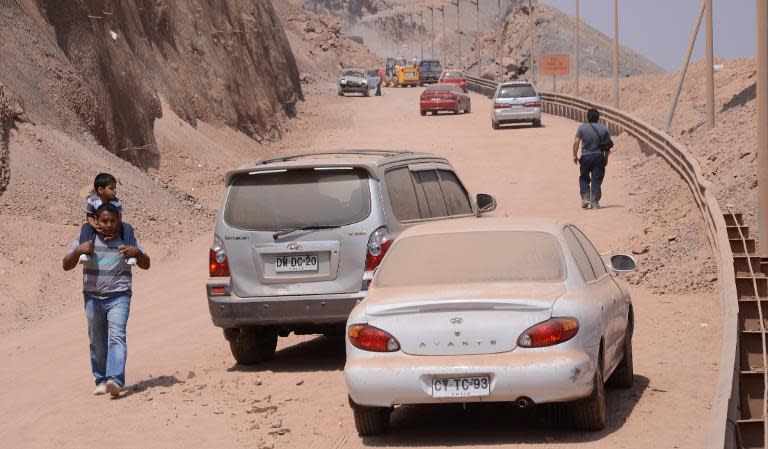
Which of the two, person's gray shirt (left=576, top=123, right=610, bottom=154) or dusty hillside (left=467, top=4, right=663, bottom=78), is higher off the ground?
dusty hillside (left=467, top=4, right=663, bottom=78)

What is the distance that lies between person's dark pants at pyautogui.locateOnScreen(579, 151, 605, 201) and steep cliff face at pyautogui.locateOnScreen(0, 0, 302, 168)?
10.2 metres

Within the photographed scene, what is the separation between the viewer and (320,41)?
438ft

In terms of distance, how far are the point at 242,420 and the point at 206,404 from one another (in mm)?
812

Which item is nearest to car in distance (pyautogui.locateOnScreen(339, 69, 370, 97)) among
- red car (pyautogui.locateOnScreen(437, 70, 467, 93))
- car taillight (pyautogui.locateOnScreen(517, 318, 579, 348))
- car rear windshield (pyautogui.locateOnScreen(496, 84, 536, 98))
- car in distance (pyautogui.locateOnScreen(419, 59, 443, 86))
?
red car (pyautogui.locateOnScreen(437, 70, 467, 93))

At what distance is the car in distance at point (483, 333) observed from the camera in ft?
27.3

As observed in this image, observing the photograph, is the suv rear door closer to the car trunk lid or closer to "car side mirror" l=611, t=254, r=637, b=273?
"car side mirror" l=611, t=254, r=637, b=273

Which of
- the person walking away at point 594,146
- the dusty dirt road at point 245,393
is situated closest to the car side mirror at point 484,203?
the dusty dirt road at point 245,393

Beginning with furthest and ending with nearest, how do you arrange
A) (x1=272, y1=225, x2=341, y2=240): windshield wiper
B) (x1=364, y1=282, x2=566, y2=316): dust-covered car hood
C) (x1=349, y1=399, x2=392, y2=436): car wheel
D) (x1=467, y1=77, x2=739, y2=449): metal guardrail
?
(x1=272, y1=225, x2=341, y2=240): windshield wiper
(x1=349, y1=399, x2=392, y2=436): car wheel
(x1=364, y1=282, x2=566, y2=316): dust-covered car hood
(x1=467, y1=77, x2=739, y2=449): metal guardrail

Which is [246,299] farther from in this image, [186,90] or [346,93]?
[346,93]

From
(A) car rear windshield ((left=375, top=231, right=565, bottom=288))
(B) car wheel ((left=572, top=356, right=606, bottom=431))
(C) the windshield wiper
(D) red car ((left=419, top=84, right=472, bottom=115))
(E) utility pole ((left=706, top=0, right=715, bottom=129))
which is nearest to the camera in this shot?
(B) car wheel ((left=572, top=356, right=606, bottom=431))

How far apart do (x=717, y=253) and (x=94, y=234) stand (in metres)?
8.26

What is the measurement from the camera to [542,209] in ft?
Answer: 90.2

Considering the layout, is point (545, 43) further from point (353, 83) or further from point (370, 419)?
point (370, 419)

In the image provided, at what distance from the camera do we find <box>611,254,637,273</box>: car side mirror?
10.0 metres
